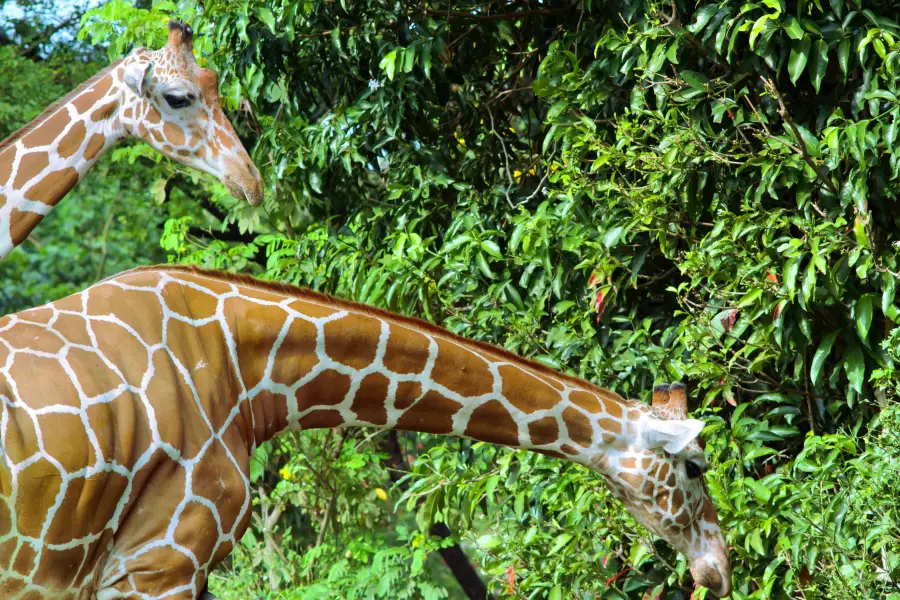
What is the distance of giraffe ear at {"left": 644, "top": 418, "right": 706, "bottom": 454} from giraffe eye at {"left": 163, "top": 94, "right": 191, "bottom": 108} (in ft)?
7.47

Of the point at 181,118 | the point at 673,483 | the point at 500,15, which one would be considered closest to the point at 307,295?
the point at 181,118

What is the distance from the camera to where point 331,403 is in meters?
4.04

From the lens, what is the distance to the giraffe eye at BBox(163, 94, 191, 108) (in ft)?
15.2

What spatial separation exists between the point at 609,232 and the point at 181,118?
2.10 meters

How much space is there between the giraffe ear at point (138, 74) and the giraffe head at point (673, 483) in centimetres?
239

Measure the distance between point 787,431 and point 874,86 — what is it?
1585 mm

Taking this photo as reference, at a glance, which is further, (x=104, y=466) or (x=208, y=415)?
A: (x=208, y=415)

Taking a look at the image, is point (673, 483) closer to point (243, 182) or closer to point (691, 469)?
point (691, 469)

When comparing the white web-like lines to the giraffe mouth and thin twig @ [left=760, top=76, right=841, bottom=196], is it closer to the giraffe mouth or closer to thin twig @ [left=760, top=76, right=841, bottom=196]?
the giraffe mouth

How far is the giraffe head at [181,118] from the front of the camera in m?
4.59

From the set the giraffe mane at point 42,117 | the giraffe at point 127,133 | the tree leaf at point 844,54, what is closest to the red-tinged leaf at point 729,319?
the tree leaf at point 844,54

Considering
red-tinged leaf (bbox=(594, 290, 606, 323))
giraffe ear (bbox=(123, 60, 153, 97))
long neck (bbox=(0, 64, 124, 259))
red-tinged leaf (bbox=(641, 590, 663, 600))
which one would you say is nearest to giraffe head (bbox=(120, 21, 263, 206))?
giraffe ear (bbox=(123, 60, 153, 97))

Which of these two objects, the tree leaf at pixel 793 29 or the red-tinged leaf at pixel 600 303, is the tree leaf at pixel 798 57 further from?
the red-tinged leaf at pixel 600 303

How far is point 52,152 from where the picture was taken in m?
4.60
